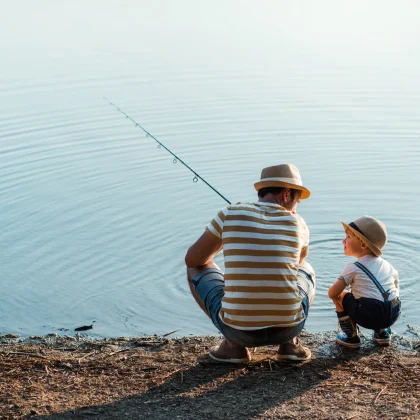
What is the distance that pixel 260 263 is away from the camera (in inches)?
164

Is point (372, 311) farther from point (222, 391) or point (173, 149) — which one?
point (173, 149)

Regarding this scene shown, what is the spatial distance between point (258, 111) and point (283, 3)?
14.1 metres

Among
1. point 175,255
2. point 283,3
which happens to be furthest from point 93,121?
point 283,3

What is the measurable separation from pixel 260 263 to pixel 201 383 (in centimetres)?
72

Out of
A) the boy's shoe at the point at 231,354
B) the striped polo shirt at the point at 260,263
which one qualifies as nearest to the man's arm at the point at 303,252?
the striped polo shirt at the point at 260,263

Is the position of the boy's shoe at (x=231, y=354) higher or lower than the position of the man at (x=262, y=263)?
lower

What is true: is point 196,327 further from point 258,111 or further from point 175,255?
point 258,111

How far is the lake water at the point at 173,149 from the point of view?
21.3ft

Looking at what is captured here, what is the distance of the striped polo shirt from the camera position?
4.16m

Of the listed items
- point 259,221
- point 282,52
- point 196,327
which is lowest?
point 196,327

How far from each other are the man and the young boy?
397 mm

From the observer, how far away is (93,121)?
12.0 m

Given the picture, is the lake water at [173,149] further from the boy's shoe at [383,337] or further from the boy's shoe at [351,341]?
the boy's shoe at [351,341]

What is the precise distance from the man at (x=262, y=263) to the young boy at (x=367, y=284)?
0.40 meters
